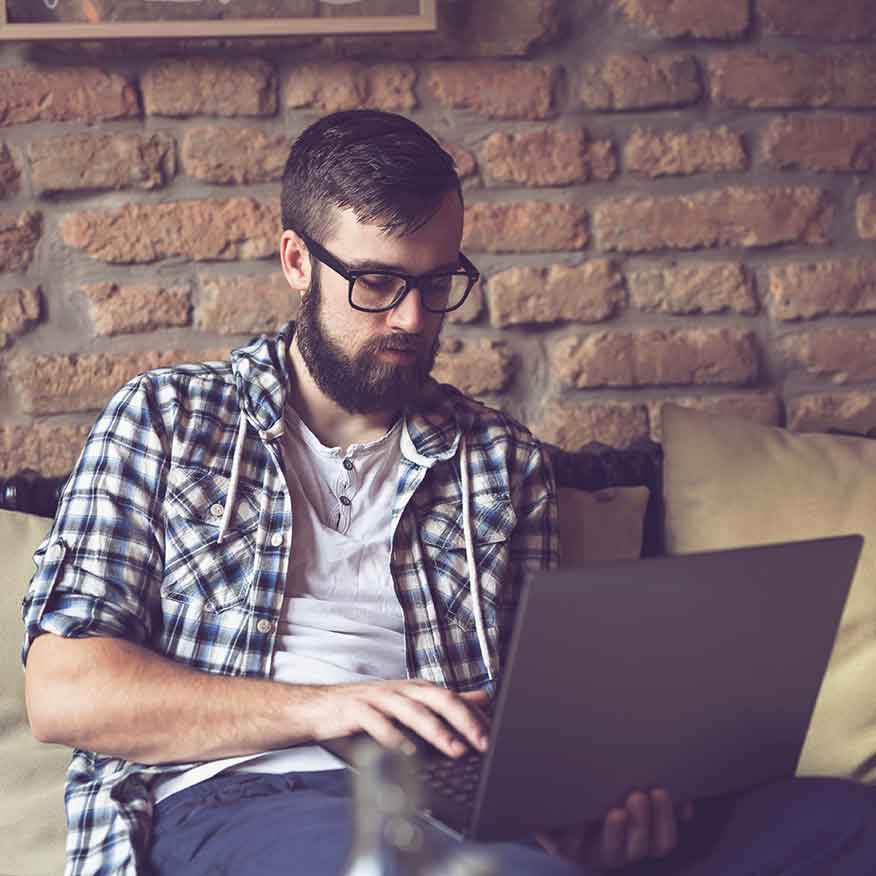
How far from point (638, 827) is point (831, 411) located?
42.8 inches

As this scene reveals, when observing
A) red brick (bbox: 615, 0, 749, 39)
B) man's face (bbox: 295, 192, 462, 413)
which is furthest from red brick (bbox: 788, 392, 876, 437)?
man's face (bbox: 295, 192, 462, 413)

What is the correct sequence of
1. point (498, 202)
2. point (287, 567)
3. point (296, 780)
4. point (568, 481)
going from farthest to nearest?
point (498, 202) < point (568, 481) < point (287, 567) < point (296, 780)

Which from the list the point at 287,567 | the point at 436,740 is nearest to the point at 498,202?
the point at 287,567

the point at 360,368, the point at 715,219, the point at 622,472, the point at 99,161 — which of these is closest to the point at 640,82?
the point at 715,219

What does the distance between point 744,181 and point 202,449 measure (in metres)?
0.96

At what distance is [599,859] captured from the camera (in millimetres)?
967

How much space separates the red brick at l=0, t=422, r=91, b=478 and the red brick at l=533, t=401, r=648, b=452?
2.26 feet

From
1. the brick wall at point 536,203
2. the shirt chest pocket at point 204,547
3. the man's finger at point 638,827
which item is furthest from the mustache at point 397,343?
the man's finger at point 638,827

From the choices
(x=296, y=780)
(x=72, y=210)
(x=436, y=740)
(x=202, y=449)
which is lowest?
(x=296, y=780)

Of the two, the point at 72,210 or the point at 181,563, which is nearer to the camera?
the point at 181,563

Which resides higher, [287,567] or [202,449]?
[202,449]

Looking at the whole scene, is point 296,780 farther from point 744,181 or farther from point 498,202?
point 744,181

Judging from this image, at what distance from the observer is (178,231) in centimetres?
169

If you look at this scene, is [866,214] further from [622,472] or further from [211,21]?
[211,21]
